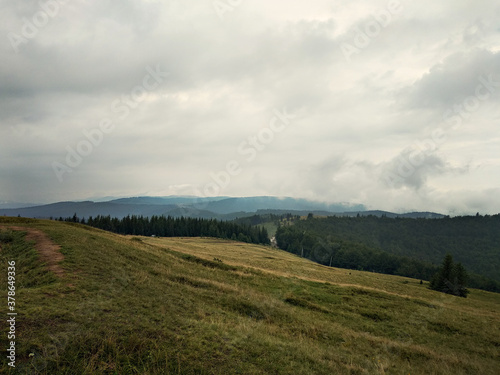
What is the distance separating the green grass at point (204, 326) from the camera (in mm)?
8219

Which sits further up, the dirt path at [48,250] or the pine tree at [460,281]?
the dirt path at [48,250]

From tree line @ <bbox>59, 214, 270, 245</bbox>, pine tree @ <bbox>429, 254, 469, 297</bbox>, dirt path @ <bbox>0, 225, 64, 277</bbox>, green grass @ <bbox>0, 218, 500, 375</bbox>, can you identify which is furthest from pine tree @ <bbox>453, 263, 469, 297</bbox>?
tree line @ <bbox>59, 214, 270, 245</bbox>

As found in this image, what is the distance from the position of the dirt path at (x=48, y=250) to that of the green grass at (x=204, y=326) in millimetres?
494

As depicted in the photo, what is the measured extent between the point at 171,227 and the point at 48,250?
117 m

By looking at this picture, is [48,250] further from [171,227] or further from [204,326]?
[171,227]

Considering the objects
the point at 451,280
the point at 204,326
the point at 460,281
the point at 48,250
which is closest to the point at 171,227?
the point at 48,250

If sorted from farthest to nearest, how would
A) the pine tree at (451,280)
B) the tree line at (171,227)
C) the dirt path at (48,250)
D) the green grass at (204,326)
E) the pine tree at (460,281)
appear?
the tree line at (171,227), the pine tree at (460,281), the pine tree at (451,280), the dirt path at (48,250), the green grass at (204,326)

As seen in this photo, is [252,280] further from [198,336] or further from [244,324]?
[198,336]

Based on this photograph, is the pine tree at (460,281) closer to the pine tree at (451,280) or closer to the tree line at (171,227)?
the pine tree at (451,280)

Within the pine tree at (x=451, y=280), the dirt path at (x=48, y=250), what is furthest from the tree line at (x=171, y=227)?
the pine tree at (x=451, y=280)

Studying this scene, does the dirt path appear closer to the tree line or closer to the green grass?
the green grass

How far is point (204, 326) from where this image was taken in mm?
11633

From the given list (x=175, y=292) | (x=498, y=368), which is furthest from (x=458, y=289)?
(x=175, y=292)

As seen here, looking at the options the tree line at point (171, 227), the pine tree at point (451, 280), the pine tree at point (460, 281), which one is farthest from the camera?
the tree line at point (171, 227)
